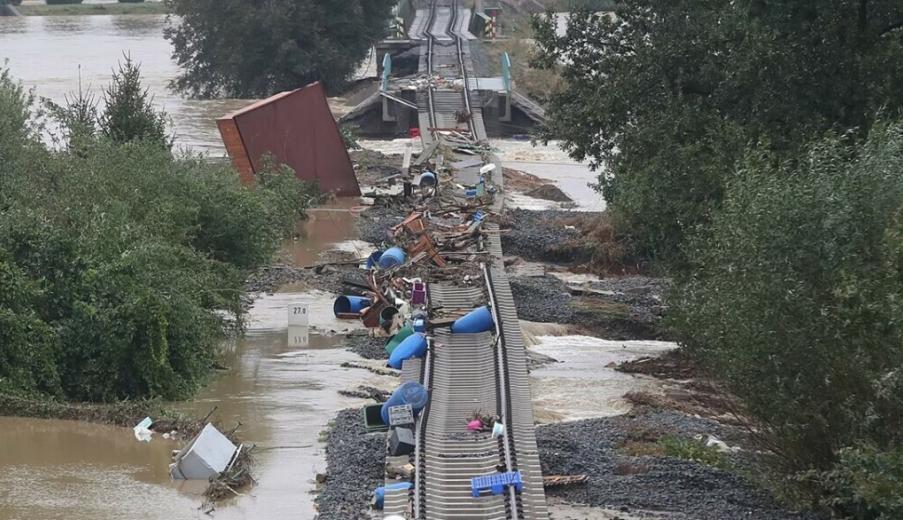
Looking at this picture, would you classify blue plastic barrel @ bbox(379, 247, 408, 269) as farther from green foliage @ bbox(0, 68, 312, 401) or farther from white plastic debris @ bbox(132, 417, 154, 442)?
white plastic debris @ bbox(132, 417, 154, 442)

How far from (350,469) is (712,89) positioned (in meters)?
9.51

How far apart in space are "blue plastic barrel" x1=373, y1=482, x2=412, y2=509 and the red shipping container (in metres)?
19.4

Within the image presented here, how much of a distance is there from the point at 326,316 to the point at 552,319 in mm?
4014

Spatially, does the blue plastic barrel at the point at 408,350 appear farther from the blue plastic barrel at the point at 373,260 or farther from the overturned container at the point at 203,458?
the blue plastic barrel at the point at 373,260

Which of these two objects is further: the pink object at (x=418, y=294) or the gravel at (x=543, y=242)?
the gravel at (x=543, y=242)

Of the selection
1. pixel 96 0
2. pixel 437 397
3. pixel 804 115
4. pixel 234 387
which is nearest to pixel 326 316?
pixel 234 387

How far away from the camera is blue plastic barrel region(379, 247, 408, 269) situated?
27.2m

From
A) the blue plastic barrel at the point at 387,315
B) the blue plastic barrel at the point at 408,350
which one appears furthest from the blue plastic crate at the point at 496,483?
the blue plastic barrel at the point at 387,315

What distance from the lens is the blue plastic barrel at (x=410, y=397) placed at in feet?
57.2

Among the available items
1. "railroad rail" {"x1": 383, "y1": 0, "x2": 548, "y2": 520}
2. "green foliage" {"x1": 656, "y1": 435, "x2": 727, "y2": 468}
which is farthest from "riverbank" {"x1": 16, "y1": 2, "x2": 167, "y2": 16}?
"green foliage" {"x1": 656, "y1": 435, "x2": 727, "y2": 468}

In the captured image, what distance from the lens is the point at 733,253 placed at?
48.8 ft

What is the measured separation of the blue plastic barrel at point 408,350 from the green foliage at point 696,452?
18.9ft

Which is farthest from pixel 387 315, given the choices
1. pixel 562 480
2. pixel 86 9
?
pixel 86 9

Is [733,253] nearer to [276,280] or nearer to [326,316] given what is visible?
[326,316]
